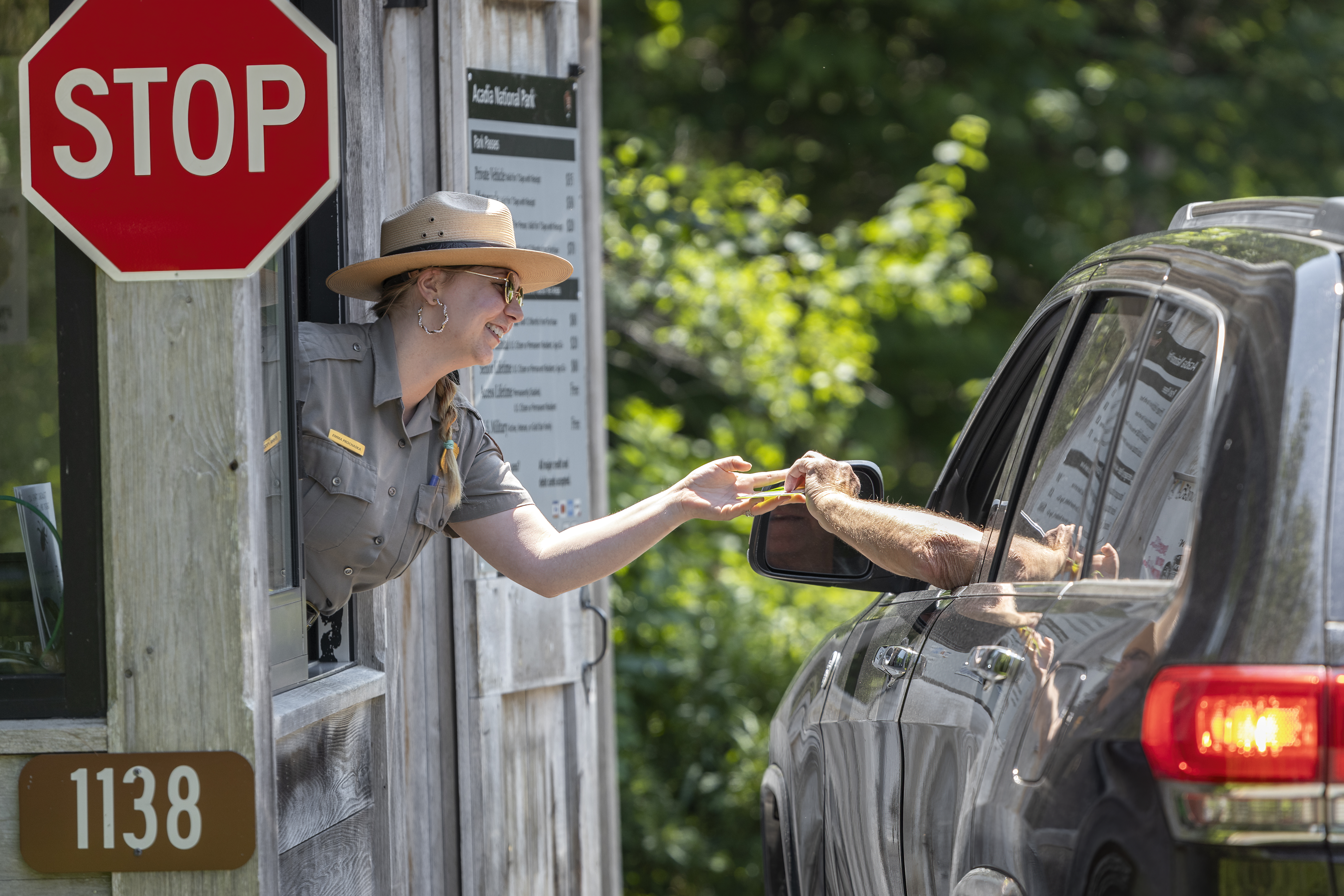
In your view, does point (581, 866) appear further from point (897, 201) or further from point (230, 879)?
point (897, 201)

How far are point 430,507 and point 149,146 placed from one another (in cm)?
135

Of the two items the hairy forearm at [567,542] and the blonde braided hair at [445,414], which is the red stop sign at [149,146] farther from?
the hairy forearm at [567,542]

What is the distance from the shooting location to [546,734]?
475 centimetres

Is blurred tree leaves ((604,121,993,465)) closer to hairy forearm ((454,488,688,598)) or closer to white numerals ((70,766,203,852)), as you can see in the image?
hairy forearm ((454,488,688,598))

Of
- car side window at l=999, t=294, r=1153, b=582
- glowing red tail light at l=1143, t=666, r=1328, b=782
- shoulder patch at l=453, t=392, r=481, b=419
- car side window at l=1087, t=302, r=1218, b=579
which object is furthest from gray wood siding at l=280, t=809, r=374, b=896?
glowing red tail light at l=1143, t=666, r=1328, b=782

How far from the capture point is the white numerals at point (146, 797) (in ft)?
7.73

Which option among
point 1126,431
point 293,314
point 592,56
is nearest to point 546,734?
point 293,314

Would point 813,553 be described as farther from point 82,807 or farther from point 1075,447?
point 82,807

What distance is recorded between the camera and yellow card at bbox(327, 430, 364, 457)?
3.42 m

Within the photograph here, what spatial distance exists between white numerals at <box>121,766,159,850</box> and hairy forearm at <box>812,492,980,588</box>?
4.66 ft

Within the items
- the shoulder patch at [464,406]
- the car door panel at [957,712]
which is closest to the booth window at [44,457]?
the shoulder patch at [464,406]

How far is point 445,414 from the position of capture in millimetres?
3586

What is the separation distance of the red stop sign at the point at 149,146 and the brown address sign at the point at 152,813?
78cm

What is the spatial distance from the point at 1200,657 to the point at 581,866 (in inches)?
141
